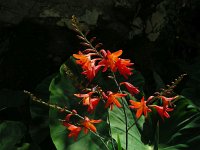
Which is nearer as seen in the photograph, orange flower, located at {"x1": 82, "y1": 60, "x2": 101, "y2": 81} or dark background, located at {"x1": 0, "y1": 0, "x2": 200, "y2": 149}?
orange flower, located at {"x1": 82, "y1": 60, "x2": 101, "y2": 81}

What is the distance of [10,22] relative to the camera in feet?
8.99

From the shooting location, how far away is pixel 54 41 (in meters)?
2.82

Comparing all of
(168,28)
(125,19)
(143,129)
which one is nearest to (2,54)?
(125,19)

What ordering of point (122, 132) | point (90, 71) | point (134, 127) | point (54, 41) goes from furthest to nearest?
1. point (54, 41)
2. point (134, 127)
3. point (122, 132)
4. point (90, 71)

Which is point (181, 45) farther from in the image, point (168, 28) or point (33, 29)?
point (33, 29)

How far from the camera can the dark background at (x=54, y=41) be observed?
2.68m

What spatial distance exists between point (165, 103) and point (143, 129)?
712 mm

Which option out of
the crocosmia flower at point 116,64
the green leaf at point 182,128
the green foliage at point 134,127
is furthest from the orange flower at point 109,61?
the green leaf at point 182,128

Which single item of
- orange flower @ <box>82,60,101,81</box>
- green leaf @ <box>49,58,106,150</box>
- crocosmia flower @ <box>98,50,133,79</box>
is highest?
crocosmia flower @ <box>98,50,133,79</box>

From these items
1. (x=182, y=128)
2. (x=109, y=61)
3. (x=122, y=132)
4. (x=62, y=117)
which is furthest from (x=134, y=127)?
(x=109, y=61)

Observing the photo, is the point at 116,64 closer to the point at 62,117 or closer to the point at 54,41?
the point at 62,117

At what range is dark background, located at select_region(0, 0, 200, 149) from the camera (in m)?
2.68

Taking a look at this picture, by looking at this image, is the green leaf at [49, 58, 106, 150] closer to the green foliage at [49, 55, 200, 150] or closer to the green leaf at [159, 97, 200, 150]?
the green foliage at [49, 55, 200, 150]

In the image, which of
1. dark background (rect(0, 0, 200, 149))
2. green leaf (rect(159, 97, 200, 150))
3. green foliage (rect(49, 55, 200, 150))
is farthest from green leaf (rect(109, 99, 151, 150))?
dark background (rect(0, 0, 200, 149))
